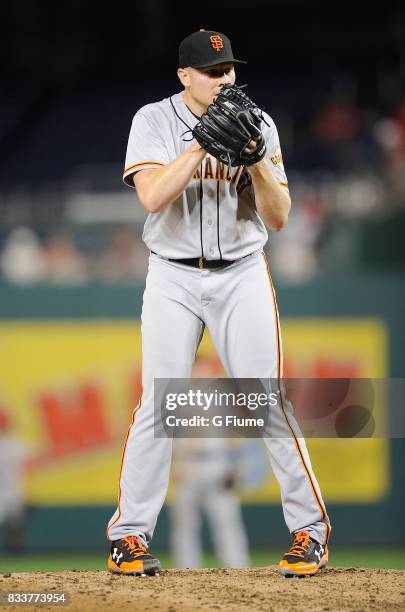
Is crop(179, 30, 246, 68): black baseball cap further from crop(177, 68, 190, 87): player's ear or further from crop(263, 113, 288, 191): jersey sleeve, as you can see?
crop(263, 113, 288, 191): jersey sleeve

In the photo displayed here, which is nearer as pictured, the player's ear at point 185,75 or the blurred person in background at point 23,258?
the player's ear at point 185,75

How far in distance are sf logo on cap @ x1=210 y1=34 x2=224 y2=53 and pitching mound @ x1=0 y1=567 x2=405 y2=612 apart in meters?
1.90

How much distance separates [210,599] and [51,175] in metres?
13.2

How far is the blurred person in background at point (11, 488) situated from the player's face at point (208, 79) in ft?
17.3

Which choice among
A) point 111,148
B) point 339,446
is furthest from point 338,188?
point 111,148

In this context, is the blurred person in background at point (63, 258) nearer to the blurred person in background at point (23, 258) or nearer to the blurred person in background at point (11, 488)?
the blurred person in background at point (23, 258)

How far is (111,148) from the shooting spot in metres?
16.2

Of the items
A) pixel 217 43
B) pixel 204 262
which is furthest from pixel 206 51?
pixel 204 262

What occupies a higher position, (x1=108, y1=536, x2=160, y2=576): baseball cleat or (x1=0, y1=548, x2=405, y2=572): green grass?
(x1=108, y1=536, x2=160, y2=576): baseball cleat

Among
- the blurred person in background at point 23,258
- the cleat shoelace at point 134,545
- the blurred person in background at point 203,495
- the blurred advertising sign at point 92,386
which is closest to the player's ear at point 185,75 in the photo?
the cleat shoelace at point 134,545

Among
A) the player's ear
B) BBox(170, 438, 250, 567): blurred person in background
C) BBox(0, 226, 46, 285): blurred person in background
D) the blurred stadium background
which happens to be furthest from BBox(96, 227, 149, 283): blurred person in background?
the player's ear

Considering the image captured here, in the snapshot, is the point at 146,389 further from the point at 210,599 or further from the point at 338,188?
the point at 338,188

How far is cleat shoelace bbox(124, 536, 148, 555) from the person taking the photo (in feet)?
12.7

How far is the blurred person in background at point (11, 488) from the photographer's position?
28.0ft
